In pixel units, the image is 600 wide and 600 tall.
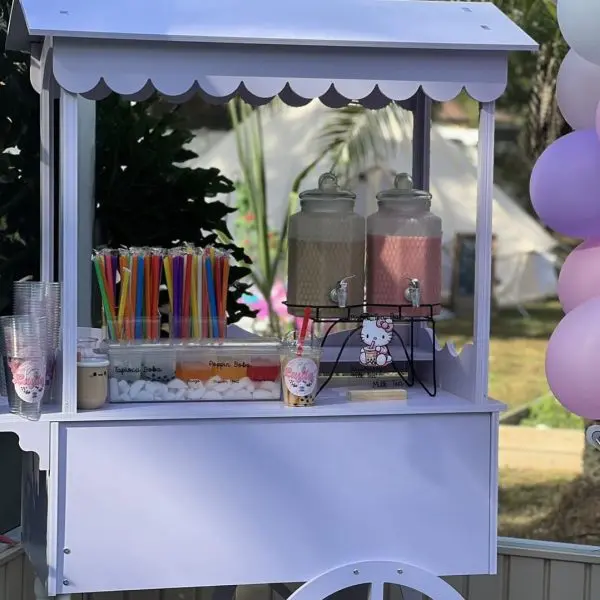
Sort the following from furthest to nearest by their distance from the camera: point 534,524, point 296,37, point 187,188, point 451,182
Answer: point 451,182
point 534,524
point 187,188
point 296,37

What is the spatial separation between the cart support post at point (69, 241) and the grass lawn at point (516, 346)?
542 cm

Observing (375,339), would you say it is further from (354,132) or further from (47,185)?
(354,132)

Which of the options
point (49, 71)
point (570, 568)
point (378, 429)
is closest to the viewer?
point (378, 429)

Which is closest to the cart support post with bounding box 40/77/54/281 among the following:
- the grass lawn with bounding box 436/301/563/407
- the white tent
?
the white tent

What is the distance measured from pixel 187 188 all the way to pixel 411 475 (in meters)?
1.33

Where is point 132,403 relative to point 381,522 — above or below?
above

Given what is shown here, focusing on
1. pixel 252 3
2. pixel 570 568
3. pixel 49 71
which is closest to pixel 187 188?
pixel 49 71

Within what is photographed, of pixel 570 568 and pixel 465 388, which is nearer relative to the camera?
pixel 465 388

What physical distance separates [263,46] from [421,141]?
73 cm

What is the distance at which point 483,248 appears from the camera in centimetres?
195

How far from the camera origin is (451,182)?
8359 mm

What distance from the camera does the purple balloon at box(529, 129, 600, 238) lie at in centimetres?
197

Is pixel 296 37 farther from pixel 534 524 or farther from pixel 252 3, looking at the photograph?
pixel 534 524

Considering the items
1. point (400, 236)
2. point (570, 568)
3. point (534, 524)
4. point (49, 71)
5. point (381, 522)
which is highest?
point (49, 71)
